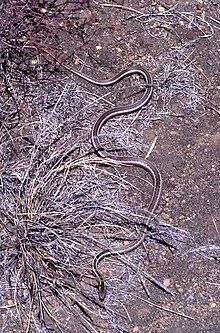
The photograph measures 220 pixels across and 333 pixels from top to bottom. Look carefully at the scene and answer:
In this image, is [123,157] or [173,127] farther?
[173,127]

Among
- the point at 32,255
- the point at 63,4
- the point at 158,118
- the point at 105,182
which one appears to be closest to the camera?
the point at 32,255

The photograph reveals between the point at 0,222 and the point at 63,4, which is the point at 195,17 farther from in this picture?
the point at 0,222

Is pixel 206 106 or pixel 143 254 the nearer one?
pixel 143 254

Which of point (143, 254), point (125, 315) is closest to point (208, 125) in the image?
point (143, 254)
